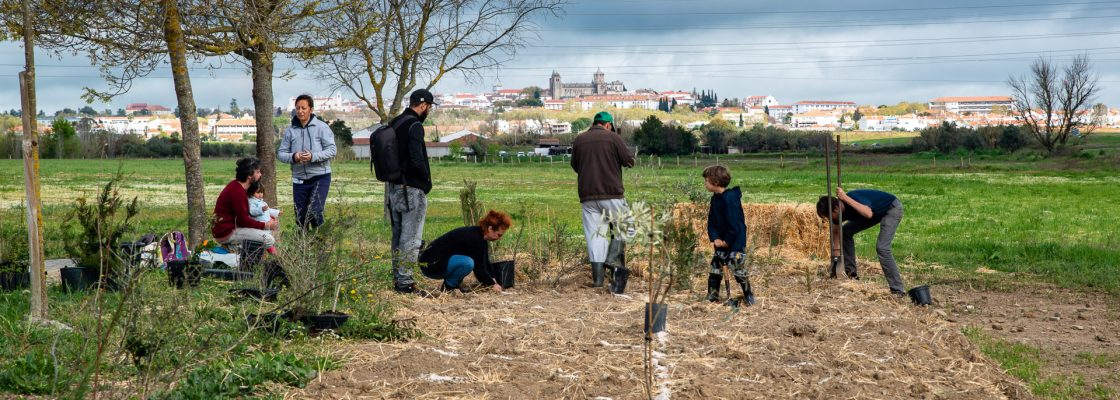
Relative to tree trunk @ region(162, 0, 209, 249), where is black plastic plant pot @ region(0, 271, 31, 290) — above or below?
below

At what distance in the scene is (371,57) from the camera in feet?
64.0

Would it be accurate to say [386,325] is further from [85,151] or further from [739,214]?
[85,151]

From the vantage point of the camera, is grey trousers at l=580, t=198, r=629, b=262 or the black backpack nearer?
the black backpack

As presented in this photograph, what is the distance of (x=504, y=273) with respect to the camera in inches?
364

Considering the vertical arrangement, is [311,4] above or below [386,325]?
above

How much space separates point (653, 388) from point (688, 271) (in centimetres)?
373

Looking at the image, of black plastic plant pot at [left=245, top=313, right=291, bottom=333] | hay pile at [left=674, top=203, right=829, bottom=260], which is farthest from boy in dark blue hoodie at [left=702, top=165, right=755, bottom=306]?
hay pile at [left=674, top=203, right=829, bottom=260]

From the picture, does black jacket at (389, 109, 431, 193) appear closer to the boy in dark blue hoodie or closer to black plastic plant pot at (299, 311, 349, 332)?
the boy in dark blue hoodie

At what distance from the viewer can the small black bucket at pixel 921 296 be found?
9.25 meters

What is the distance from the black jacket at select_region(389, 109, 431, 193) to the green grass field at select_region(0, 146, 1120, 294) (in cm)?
60

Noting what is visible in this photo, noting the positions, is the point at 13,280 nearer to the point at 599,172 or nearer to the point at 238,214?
the point at 238,214

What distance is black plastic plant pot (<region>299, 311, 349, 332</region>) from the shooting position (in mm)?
6453

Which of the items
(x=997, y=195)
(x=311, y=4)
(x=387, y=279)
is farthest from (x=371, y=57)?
(x=997, y=195)

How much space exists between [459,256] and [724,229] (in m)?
2.14
